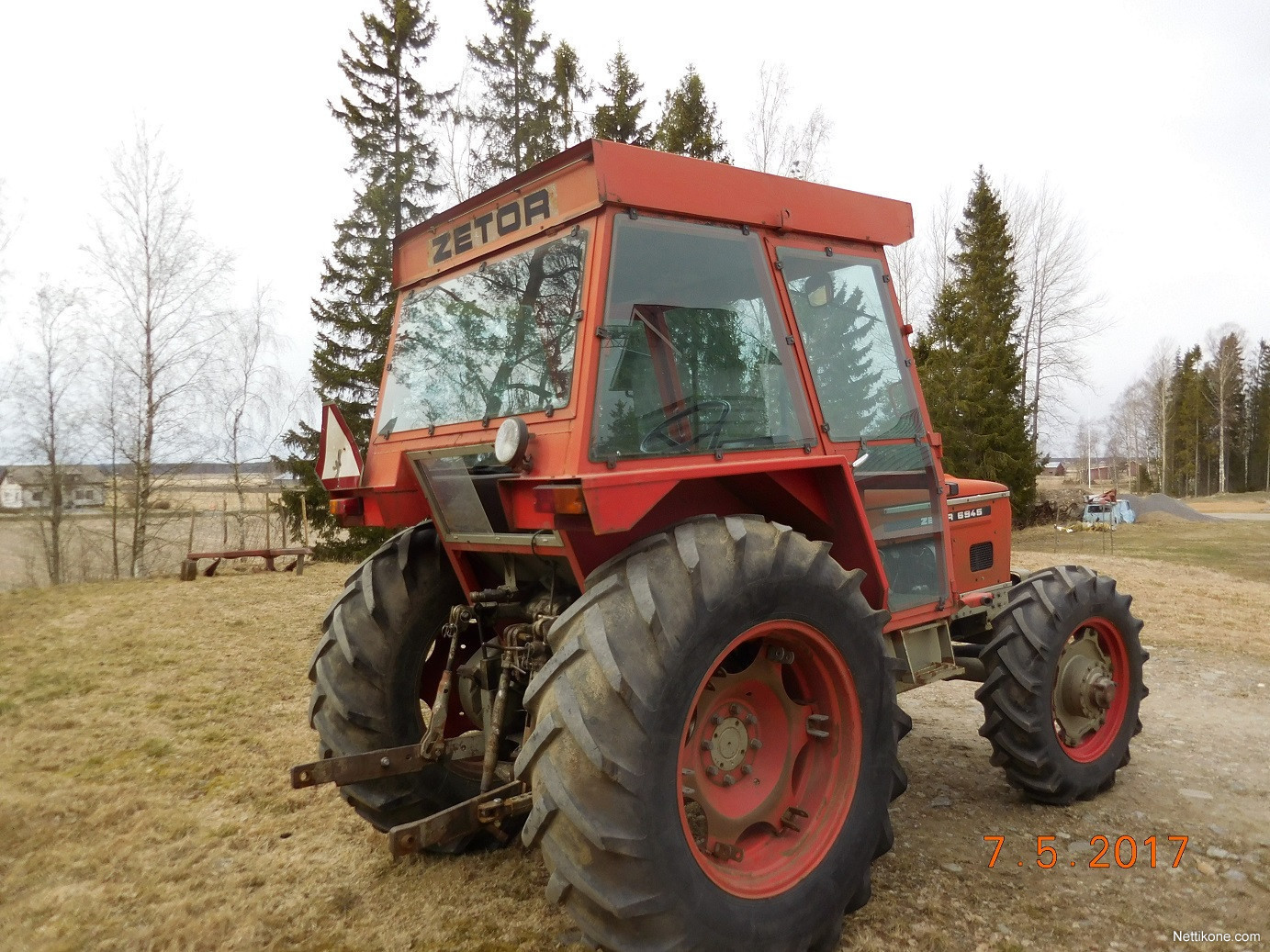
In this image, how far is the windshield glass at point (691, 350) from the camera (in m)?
2.66

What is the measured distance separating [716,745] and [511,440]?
126 cm

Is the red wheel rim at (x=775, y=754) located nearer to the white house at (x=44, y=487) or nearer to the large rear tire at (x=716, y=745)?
the large rear tire at (x=716, y=745)

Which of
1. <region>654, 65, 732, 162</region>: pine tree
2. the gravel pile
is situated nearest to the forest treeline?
the gravel pile

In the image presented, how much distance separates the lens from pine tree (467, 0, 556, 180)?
1919 centimetres

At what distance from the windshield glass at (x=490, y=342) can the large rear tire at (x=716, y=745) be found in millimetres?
761

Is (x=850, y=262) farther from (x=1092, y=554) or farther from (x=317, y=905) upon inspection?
(x=1092, y=554)

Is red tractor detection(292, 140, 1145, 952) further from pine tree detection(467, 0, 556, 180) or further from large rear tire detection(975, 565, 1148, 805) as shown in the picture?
pine tree detection(467, 0, 556, 180)

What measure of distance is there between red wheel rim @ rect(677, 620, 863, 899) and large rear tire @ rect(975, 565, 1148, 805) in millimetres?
1364

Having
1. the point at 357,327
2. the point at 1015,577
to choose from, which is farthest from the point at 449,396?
the point at 357,327

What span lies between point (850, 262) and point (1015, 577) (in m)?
2.20

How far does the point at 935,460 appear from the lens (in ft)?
12.3

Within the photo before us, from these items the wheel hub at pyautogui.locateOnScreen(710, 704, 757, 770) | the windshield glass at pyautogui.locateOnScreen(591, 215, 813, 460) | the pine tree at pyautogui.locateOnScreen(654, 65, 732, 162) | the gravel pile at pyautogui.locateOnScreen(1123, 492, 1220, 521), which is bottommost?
the gravel pile at pyautogui.locateOnScreen(1123, 492, 1220, 521)

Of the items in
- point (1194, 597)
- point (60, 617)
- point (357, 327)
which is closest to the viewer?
point (60, 617)
